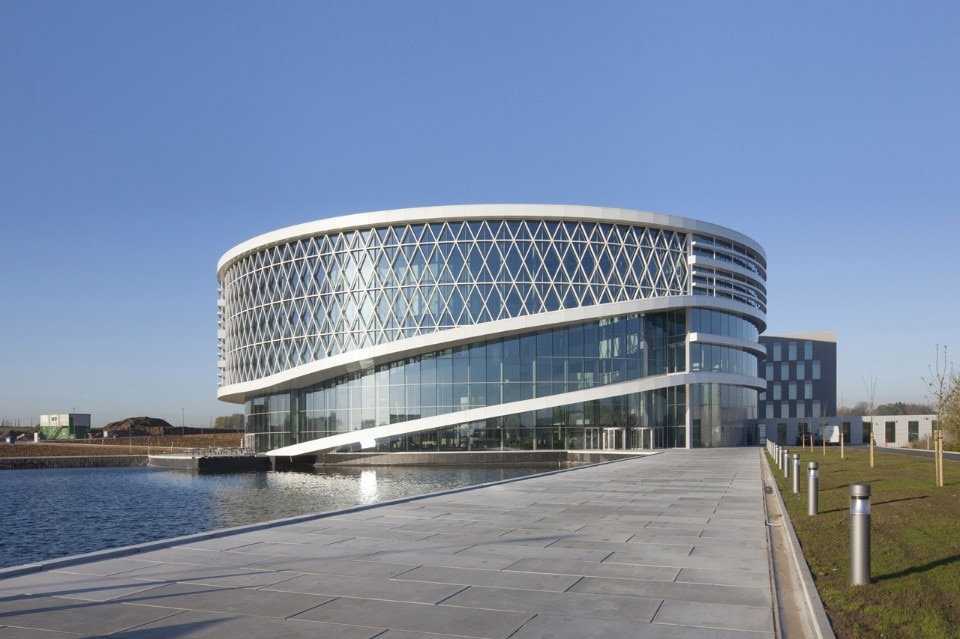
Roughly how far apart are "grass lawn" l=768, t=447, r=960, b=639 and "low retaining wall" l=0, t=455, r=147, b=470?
5877 centimetres

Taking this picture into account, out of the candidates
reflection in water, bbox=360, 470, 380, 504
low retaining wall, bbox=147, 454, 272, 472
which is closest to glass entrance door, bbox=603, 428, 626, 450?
reflection in water, bbox=360, 470, 380, 504

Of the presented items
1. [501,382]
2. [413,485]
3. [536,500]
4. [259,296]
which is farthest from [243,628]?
[259,296]

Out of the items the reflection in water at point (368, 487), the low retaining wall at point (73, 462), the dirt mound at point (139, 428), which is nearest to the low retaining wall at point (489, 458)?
the reflection in water at point (368, 487)

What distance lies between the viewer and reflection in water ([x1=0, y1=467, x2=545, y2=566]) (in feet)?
73.9

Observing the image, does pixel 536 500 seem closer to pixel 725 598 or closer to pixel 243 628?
pixel 725 598

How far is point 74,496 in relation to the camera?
121 feet

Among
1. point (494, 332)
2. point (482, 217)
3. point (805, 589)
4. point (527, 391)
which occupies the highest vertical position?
point (482, 217)

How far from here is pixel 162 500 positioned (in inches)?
1312

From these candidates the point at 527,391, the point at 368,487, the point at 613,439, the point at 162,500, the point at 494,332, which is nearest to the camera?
the point at 162,500

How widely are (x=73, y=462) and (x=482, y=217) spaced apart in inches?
1580

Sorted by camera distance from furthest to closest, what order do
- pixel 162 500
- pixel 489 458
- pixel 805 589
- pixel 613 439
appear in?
pixel 613 439 → pixel 489 458 → pixel 162 500 → pixel 805 589

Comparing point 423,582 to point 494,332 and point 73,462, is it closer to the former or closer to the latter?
point 494,332

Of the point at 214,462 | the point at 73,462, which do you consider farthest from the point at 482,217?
the point at 73,462

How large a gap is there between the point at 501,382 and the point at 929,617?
167 ft
